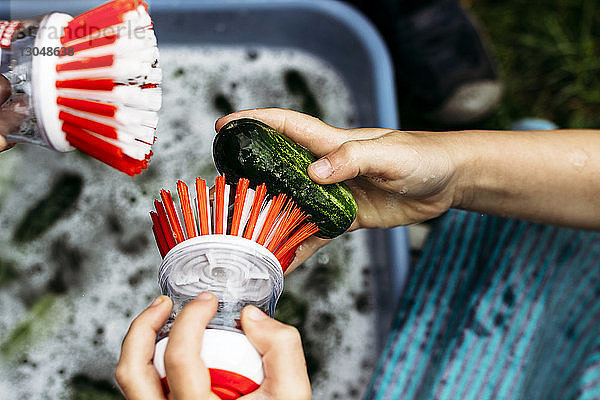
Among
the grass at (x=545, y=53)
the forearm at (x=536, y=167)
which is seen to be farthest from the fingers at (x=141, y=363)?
the grass at (x=545, y=53)

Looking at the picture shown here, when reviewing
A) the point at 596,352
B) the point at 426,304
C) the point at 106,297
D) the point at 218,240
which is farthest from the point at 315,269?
the point at 218,240

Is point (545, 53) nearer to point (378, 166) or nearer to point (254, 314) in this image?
point (378, 166)

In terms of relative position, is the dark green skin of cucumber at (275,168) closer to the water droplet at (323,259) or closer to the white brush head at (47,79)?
the white brush head at (47,79)

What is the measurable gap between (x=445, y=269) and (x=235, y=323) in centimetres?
49

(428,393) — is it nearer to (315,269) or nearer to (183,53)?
(315,269)

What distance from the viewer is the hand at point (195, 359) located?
415 millimetres

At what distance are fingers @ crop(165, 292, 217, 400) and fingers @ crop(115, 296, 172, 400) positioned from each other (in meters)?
0.02

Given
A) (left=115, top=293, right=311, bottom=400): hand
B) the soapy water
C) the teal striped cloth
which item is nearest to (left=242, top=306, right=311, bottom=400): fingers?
(left=115, top=293, right=311, bottom=400): hand

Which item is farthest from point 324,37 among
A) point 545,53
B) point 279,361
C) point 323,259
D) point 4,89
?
point 279,361

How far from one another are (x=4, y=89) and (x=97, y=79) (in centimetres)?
10

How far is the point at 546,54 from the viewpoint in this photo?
125cm

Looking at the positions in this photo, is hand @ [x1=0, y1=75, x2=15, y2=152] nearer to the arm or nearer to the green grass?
the arm

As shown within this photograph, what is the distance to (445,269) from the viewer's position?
89cm

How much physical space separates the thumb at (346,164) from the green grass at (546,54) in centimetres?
74
